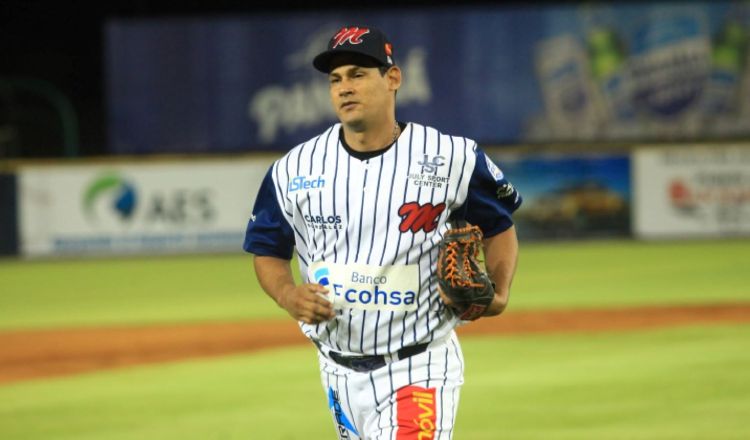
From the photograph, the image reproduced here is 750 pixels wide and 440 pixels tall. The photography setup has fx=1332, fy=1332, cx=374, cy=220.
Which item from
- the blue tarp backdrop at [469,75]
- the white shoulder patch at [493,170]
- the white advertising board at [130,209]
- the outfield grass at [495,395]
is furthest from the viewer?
the blue tarp backdrop at [469,75]

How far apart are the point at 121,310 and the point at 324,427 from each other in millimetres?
7418

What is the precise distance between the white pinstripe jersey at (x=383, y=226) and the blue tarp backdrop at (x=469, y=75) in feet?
61.4

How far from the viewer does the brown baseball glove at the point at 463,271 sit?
3.89 m

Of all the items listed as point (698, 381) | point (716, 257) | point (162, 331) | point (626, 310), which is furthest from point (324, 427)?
point (716, 257)

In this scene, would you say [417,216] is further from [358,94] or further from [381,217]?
[358,94]

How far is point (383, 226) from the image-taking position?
4043 mm

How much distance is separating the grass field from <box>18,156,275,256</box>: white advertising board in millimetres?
4602

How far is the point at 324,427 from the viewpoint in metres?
7.70

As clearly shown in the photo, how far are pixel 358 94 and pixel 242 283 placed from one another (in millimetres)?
13302

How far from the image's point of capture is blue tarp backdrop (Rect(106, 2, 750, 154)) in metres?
22.8

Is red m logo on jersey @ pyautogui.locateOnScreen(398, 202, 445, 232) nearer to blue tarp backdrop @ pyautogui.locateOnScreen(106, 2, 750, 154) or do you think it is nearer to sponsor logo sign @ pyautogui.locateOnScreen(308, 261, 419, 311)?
sponsor logo sign @ pyautogui.locateOnScreen(308, 261, 419, 311)

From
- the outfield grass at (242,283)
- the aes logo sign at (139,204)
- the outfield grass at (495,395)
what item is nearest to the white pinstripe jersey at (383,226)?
the outfield grass at (495,395)

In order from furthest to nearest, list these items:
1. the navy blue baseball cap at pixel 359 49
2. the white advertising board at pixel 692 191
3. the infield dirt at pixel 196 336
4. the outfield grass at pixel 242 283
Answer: the white advertising board at pixel 692 191 < the outfield grass at pixel 242 283 < the infield dirt at pixel 196 336 < the navy blue baseball cap at pixel 359 49

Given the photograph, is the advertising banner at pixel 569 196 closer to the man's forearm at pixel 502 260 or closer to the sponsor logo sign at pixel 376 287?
the man's forearm at pixel 502 260
